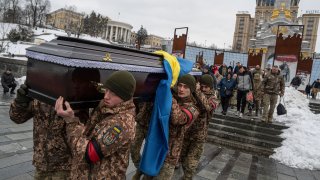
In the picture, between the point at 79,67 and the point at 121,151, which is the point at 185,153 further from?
the point at 79,67

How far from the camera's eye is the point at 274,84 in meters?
8.34

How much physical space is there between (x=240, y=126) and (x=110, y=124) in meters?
7.78

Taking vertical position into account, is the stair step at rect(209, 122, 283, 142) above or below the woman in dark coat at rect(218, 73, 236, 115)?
below

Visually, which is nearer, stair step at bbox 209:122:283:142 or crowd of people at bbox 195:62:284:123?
stair step at bbox 209:122:283:142

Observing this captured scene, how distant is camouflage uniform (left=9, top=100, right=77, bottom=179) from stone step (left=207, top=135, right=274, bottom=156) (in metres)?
6.41

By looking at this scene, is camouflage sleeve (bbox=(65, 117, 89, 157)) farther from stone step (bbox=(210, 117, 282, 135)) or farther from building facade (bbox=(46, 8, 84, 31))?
building facade (bbox=(46, 8, 84, 31))

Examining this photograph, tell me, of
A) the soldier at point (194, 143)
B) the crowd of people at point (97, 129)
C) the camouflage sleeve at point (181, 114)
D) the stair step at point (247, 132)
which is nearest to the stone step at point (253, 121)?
the stair step at point (247, 132)

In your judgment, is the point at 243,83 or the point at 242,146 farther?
the point at 243,83

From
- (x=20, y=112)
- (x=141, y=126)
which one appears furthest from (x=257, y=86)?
(x=20, y=112)

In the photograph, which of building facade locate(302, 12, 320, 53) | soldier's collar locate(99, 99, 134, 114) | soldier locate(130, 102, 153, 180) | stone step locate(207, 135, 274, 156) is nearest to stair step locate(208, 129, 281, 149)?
stone step locate(207, 135, 274, 156)

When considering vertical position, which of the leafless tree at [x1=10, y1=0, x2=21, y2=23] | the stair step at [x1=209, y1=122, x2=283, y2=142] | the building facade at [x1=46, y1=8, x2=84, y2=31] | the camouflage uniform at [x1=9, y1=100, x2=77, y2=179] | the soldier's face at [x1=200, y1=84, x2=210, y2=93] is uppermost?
the building facade at [x1=46, y1=8, x2=84, y2=31]

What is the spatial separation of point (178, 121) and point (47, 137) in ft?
4.56

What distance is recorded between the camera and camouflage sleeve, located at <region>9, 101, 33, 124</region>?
7.93ft

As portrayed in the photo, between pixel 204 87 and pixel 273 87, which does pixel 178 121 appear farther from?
pixel 273 87
